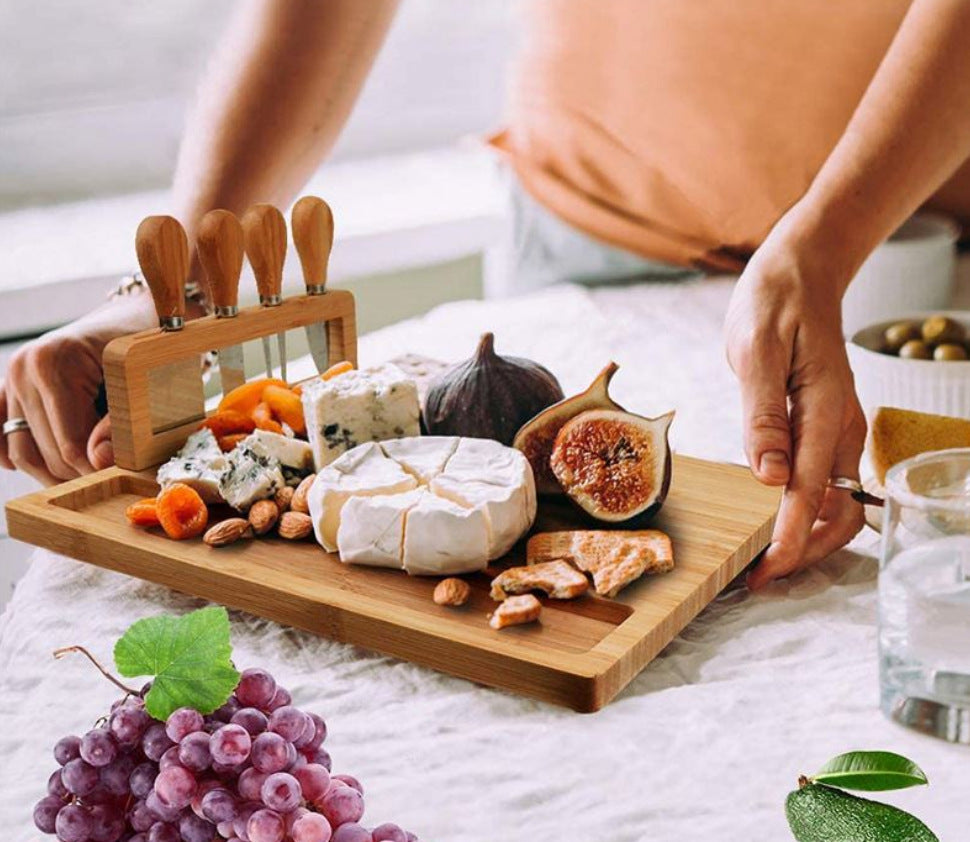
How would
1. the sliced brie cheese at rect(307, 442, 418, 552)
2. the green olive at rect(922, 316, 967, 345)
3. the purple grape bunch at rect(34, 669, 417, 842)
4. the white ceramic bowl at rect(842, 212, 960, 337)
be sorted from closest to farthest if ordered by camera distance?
1. the purple grape bunch at rect(34, 669, 417, 842)
2. the sliced brie cheese at rect(307, 442, 418, 552)
3. the green olive at rect(922, 316, 967, 345)
4. the white ceramic bowl at rect(842, 212, 960, 337)

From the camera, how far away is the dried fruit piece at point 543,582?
985mm

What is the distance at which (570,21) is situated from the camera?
2.17 meters

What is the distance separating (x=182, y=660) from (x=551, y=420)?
56 centimetres

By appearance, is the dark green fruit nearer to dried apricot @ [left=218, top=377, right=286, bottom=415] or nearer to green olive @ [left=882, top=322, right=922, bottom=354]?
dried apricot @ [left=218, top=377, right=286, bottom=415]

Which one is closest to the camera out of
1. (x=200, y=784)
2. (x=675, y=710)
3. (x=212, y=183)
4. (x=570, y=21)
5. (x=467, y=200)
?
(x=200, y=784)

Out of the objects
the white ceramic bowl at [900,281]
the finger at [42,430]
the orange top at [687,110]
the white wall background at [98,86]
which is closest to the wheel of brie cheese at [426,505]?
the finger at [42,430]

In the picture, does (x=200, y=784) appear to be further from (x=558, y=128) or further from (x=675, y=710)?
(x=558, y=128)

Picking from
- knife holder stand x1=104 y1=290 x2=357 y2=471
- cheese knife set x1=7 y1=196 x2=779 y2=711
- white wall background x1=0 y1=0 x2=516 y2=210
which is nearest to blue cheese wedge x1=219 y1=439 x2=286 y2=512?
cheese knife set x1=7 y1=196 x2=779 y2=711

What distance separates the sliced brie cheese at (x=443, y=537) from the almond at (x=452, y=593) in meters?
0.02

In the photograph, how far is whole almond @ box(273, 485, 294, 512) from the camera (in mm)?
1134

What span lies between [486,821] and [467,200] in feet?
6.79

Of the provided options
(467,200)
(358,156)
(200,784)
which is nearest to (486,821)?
(200,784)

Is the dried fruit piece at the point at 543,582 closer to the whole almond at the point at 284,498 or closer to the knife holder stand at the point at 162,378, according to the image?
the whole almond at the point at 284,498

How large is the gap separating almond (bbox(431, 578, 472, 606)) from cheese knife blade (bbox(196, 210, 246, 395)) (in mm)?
396
